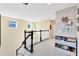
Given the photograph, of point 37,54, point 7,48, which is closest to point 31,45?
point 37,54

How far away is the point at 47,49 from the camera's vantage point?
184cm

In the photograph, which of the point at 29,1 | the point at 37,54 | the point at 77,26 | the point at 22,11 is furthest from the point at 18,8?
the point at 77,26

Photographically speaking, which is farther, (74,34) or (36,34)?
(36,34)

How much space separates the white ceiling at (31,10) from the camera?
1.80 m

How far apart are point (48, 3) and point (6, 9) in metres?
0.61

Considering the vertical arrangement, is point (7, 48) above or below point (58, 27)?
below

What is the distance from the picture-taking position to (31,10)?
1820mm

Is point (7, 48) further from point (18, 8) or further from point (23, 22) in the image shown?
point (18, 8)

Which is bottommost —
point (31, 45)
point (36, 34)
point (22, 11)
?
point (31, 45)

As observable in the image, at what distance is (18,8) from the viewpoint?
181 centimetres

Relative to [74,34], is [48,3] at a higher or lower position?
higher

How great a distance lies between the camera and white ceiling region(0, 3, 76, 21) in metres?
1.80

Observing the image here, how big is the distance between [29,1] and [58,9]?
435 mm

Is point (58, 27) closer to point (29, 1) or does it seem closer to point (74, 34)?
point (74, 34)
